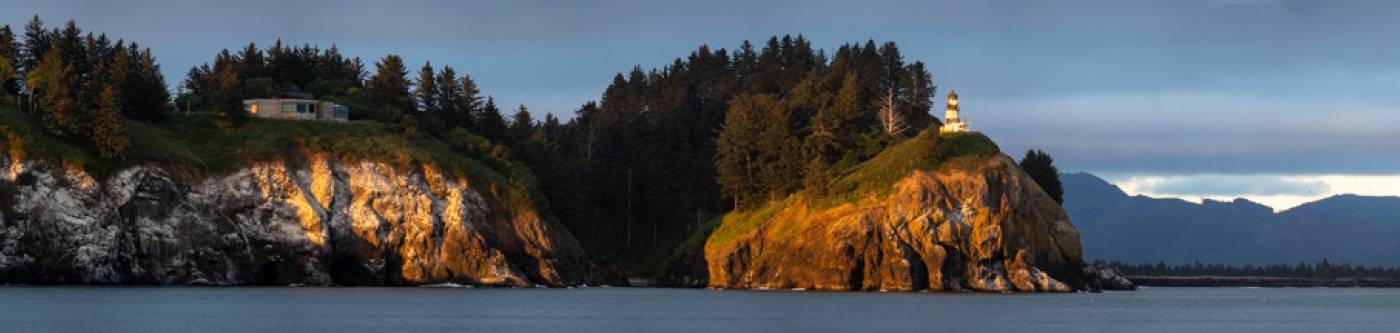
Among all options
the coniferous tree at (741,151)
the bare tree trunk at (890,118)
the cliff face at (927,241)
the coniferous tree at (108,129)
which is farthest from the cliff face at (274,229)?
the bare tree trunk at (890,118)

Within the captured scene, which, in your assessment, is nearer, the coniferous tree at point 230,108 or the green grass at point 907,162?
the green grass at point 907,162

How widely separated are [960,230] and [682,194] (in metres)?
39.9

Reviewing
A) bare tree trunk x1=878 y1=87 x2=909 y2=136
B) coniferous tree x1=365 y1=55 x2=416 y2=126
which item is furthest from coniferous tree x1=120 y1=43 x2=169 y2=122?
bare tree trunk x1=878 y1=87 x2=909 y2=136

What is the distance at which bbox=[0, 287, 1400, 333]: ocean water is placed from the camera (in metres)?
74.4

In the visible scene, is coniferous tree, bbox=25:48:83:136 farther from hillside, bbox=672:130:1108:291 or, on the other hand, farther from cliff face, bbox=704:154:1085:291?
cliff face, bbox=704:154:1085:291

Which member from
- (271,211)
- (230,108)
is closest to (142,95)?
(230,108)

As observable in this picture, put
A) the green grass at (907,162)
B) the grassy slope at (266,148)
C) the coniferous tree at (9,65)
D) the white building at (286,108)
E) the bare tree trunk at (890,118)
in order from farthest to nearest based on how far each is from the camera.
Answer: the bare tree trunk at (890,118) < the white building at (286,108) < the green grass at (907,162) < the coniferous tree at (9,65) < the grassy slope at (266,148)

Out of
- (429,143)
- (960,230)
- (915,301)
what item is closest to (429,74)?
(429,143)

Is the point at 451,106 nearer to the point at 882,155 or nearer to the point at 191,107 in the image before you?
the point at 191,107

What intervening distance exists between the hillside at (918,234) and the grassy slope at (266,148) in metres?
19.8

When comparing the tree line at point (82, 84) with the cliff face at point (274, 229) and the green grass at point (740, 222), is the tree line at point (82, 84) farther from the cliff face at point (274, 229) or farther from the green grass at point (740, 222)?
the green grass at point (740, 222)

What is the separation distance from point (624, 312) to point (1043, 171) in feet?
256

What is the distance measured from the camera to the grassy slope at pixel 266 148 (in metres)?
114

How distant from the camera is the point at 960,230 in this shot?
12375 cm
